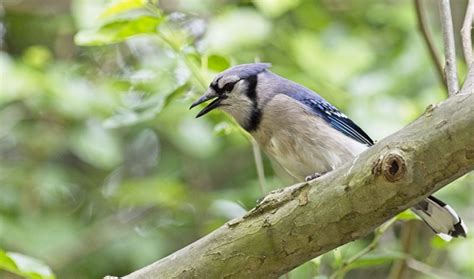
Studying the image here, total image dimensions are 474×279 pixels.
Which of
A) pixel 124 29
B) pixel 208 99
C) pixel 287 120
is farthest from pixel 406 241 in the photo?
pixel 124 29

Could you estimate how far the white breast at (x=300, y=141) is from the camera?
2850mm

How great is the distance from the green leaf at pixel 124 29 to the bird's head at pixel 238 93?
33 centimetres

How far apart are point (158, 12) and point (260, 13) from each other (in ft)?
4.87

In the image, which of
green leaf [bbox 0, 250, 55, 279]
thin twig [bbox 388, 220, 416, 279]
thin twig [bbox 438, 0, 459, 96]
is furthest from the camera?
thin twig [bbox 388, 220, 416, 279]

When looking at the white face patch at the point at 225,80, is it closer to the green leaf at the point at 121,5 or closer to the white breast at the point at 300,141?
the white breast at the point at 300,141

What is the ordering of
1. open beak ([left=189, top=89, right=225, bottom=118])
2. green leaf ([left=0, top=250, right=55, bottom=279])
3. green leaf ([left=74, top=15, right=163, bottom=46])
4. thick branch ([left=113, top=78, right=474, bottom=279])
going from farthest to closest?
open beak ([left=189, top=89, right=225, bottom=118]), green leaf ([left=74, top=15, right=163, bottom=46]), green leaf ([left=0, top=250, right=55, bottom=279]), thick branch ([left=113, top=78, right=474, bottom=279])

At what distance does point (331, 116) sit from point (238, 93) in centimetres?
35

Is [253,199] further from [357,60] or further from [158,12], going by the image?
[158,12]

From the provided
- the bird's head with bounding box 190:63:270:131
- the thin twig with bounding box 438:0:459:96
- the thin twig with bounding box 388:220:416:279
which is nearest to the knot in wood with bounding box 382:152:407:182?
the thin twig with bounding box 438:0:459:96

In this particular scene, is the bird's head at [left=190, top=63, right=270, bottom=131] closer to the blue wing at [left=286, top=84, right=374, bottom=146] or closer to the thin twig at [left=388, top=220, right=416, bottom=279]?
the blue wing at [left=286, top=84, right=374, bottom=146]

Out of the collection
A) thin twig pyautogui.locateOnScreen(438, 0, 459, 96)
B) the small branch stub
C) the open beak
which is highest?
thin twig pyautogui.locateOnScreen(438, 0, 459, 96)

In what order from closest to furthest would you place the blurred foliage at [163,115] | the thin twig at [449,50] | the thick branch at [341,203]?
the thick branch at [341,203]
the thin twig at [449,50]
the blurred foliage at [163,115]

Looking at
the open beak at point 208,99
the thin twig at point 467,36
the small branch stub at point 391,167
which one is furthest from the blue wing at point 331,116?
the small branch stub at point 391,167

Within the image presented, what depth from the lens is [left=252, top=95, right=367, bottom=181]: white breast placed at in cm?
285
